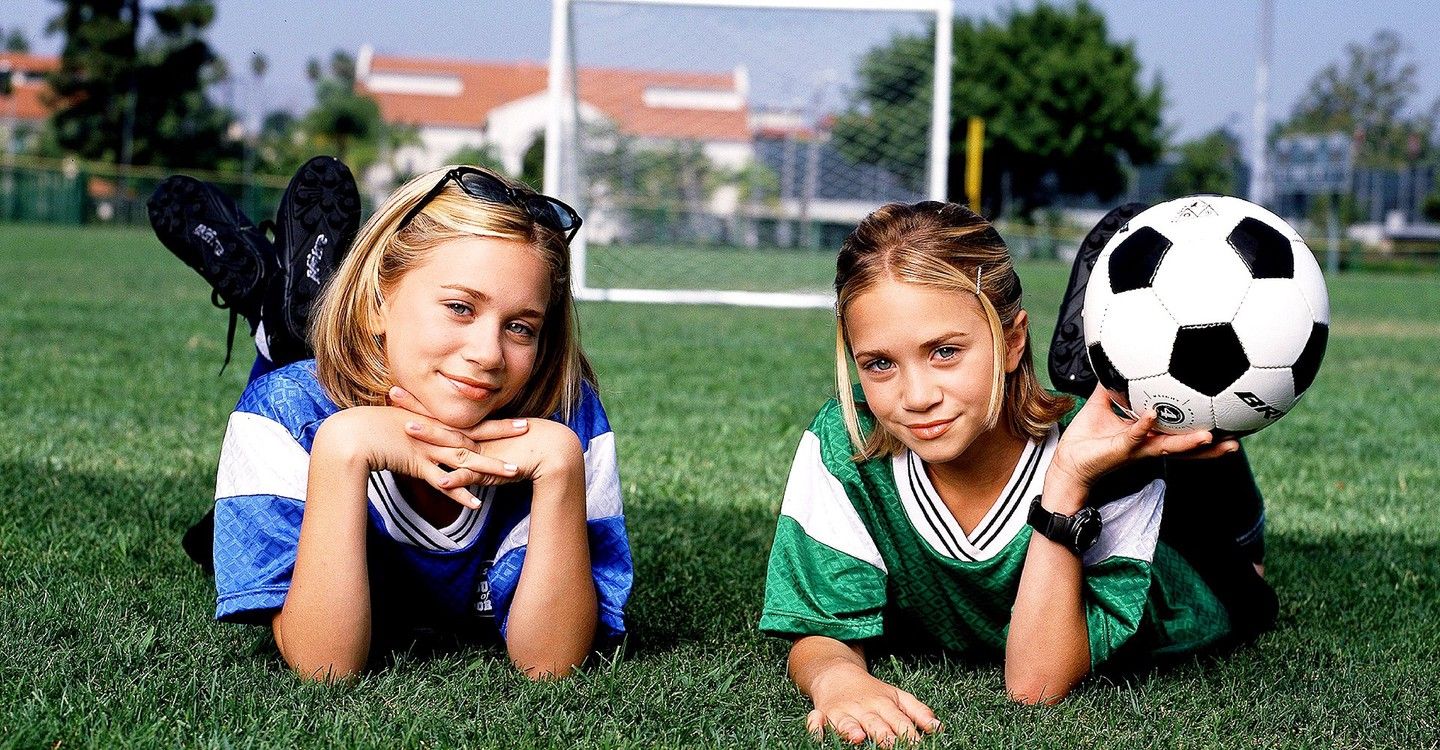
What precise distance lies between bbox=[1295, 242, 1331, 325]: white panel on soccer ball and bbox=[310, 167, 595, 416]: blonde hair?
1.34m

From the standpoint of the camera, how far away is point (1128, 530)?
2.57 m

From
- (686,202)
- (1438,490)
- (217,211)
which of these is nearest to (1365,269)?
(686,202)

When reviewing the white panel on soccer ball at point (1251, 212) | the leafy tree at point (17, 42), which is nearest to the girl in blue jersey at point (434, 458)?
the white panel on soccer ball at point (1251, 212)

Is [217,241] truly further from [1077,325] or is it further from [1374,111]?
[1374,111]

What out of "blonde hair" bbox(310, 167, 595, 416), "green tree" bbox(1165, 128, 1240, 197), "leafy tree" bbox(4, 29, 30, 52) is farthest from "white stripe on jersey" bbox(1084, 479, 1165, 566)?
"leafy tree" bbox(4, 29, 30, 52)

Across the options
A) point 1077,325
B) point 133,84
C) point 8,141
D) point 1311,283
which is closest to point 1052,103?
point 133,84

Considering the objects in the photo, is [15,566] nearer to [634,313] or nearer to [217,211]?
[217,211]

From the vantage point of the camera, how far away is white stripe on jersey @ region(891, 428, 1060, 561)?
2.55 metres

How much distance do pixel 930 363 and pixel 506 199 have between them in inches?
32.9

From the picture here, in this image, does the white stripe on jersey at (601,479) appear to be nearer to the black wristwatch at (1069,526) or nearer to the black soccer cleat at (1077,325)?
the black wristwatch at (1069,526)

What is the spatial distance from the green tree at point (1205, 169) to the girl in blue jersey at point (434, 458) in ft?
203

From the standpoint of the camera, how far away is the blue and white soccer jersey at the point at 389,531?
8.13 feet

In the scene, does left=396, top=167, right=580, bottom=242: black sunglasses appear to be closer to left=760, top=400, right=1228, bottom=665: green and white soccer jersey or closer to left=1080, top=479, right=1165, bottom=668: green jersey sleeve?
left=760, top=400, right=1228, bottom=665: green and white soccer jersey

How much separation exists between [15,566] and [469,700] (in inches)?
55.6
